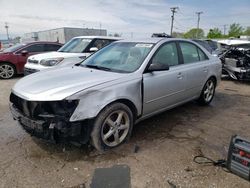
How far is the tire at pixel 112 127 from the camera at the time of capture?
10.0ft

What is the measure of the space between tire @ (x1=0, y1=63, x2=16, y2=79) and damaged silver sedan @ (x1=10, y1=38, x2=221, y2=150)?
6.17 meters

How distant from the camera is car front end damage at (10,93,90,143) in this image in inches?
112

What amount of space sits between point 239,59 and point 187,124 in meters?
5.11

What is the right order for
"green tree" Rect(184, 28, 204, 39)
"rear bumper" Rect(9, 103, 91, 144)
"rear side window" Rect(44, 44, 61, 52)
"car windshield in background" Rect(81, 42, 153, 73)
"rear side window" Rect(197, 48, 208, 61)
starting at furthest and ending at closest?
"green tree" Rect(184, 28, 204, 39), "rear side window" Rect(44, 44, 61, 52), "rear side window" Rect(197, 48, 208, 61), "car windshield in background" Rect(81, 42, 153, 73), "rear bumper" Rect(9, 103, 91, 144)

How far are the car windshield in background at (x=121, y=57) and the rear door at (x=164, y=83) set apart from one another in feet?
0.71

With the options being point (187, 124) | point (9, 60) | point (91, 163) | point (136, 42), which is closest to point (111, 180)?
point (91, 163)

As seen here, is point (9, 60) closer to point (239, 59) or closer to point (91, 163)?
point (91, 163)

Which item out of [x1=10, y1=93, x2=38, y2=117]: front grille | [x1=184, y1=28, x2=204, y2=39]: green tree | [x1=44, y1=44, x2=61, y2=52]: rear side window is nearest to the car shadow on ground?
[x1=10, y1=93, x2=38, y2=117]: front grille

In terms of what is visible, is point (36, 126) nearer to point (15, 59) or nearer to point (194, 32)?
point (15, 59)

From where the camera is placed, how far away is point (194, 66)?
4.63 metres

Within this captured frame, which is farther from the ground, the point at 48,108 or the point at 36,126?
the point at 48,108

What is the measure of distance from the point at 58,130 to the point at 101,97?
25.9 inches

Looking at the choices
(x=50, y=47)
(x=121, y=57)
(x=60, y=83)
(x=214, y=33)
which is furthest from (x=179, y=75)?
(x=214, y=33)

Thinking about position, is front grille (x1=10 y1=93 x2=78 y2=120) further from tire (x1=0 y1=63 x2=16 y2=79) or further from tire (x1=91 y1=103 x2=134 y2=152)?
tire (x1=0 y1=63 x2=16 y2=79)
